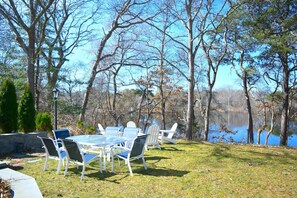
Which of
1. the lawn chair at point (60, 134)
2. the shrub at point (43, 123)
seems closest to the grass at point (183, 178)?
the lawn chair at point (60, 134)

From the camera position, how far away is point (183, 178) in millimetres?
4590

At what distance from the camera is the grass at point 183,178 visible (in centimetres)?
384

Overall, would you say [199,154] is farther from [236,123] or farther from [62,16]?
[236,123]

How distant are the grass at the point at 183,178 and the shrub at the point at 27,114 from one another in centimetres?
172

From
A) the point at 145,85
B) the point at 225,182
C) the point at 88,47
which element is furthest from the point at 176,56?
the point at 225,182

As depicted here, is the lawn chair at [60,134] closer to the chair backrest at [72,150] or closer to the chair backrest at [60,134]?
the chair backrest at [60,134]

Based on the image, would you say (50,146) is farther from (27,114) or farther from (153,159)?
(27,114)

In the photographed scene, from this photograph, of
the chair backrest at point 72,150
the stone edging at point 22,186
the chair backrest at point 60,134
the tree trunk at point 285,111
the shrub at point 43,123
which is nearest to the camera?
the stone edging at point 22,186

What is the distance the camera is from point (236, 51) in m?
15.0

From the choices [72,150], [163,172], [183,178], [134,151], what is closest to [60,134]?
[72,150]

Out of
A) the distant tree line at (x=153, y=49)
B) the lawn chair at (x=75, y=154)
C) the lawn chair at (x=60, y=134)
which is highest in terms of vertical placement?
the distant tree line at (x=153, y=49)

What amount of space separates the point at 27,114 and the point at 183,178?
5.68 meters

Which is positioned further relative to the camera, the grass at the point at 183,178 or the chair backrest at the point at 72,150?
the chair backrest at the point at 72,150

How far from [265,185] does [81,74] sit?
54.0ft
